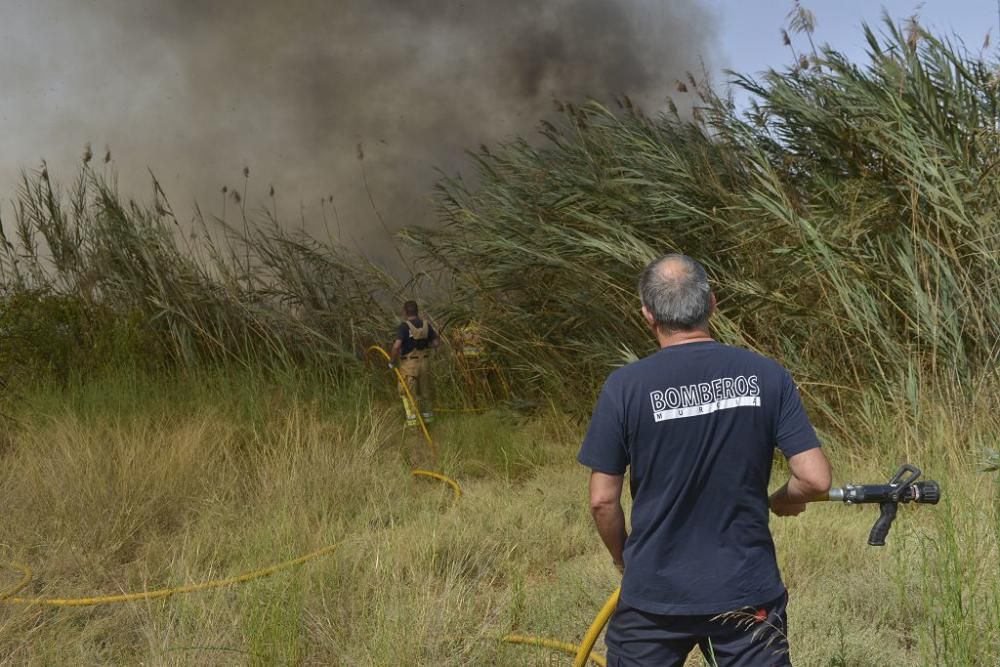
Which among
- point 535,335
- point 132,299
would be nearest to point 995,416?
point 535,335

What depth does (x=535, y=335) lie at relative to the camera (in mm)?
7562

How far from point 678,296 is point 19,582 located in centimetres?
357

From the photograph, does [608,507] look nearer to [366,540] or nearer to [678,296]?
[678,296]

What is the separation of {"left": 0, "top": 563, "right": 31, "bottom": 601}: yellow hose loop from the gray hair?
3182 millimetres

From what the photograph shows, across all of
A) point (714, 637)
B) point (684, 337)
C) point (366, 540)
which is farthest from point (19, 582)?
point (684, 337)

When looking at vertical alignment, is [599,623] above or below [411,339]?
below

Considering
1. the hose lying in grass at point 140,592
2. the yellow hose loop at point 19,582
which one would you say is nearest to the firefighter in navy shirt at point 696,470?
the hose lying in grass at point 140,592

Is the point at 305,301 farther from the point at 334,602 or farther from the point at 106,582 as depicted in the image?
the point at 334,602

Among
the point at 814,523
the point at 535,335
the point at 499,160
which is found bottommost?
the point at 814,523

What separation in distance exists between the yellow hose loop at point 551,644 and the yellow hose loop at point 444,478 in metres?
2.13

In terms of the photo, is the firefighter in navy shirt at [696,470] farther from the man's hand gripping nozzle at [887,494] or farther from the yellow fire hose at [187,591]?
the yellow fire hose at [187,591]

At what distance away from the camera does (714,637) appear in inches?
80.9

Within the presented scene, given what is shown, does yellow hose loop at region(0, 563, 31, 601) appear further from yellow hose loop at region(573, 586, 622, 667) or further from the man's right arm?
the man's right arm

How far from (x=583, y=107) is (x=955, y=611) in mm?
5532
